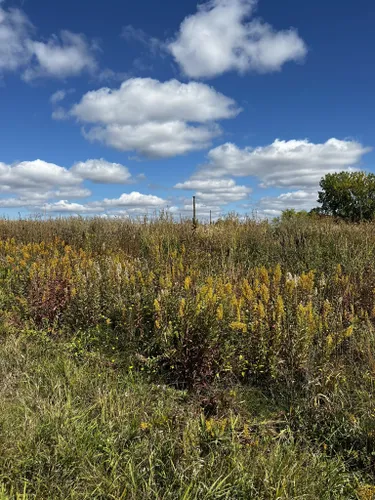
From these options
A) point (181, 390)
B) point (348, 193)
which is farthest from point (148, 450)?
point (348, 193)

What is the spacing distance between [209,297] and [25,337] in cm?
205

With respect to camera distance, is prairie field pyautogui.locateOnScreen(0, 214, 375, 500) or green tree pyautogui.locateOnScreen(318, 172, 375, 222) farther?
green tree pyautogui.locateOnScreen(318, 172, 375, 222)

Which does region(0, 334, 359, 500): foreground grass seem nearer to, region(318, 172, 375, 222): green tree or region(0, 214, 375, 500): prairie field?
region(0, 214, 375, 500): prairie field

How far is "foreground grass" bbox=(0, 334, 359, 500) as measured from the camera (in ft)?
6.32

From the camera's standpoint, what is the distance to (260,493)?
1.87 meters

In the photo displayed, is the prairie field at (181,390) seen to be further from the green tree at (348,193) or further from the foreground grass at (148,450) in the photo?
the green tree at (348,193)

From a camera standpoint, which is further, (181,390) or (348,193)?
(348,193)

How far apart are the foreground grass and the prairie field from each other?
1cm

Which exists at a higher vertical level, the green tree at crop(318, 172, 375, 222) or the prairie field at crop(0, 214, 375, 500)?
the green tree at crop(318, 172, 375, 222)

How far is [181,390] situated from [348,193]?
31.6 m

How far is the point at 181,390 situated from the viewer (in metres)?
2.96

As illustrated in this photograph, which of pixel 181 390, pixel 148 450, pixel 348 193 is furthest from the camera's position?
pixel 348 193

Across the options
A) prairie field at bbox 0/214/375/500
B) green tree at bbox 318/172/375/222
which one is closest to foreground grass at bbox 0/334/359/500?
prairie field at bbox 0/214/375/500

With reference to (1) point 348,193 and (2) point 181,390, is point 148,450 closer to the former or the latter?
(2) point 181,390
